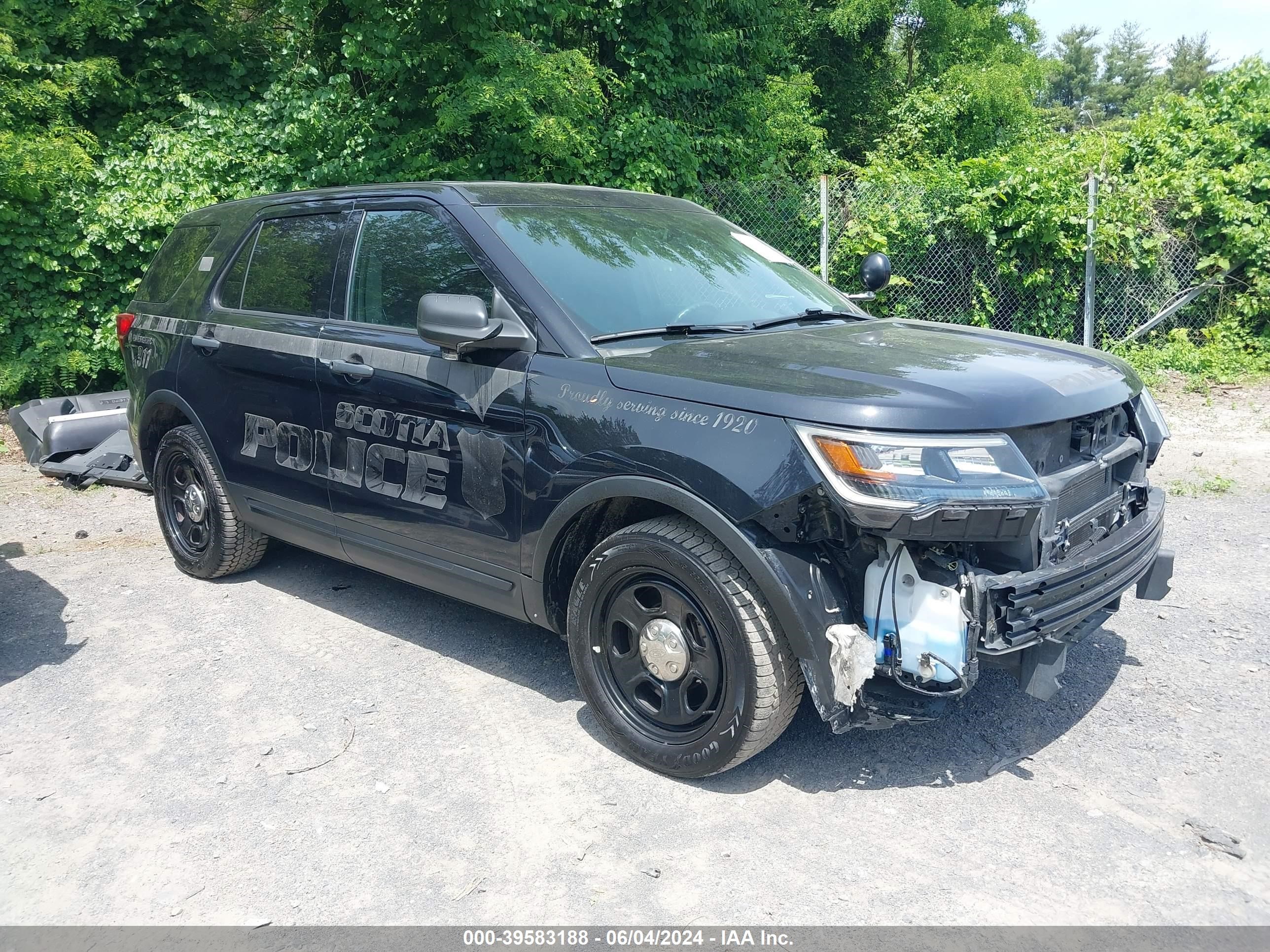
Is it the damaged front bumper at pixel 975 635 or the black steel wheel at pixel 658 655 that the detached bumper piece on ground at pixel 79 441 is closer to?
the black steel wheel at pixel 658 655

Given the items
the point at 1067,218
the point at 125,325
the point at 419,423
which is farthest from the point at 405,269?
the point at 1067,218

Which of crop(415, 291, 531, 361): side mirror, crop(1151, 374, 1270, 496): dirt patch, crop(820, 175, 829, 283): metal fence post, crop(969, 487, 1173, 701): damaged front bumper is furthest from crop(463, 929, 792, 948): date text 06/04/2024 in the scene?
crop(820, 175, 829, 283): metal fence post

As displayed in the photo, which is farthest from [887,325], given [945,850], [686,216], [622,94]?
[622,94]

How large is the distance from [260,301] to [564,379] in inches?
84.8

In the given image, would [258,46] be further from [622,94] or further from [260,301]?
[260,301]

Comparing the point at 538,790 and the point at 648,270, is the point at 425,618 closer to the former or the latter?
the point at 538,790

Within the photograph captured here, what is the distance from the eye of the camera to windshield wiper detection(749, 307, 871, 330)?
13.5ft

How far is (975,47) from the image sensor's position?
24.1 m

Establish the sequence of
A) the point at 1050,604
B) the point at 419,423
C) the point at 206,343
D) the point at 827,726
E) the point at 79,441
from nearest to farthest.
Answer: the point at 1050,604 → the point at 827,726 → the point at 419,423 → the point at 206,343 → the point at 79,441

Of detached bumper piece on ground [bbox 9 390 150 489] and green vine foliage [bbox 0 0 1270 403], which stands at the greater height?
green vine foliage [bbox 0 0 1270 403]

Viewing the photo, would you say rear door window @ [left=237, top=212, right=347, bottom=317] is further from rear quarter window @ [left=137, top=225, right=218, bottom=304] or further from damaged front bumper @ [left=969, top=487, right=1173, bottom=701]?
damaged front bumper @ [left=969, top=487, right=1173, bottom=701]

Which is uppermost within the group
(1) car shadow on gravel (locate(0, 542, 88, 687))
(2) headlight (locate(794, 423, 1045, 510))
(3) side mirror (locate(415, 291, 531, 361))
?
(3) side mirror (locate(415, 291, 531, 361))

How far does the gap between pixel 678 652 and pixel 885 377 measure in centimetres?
110

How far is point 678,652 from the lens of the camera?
3408 mm
